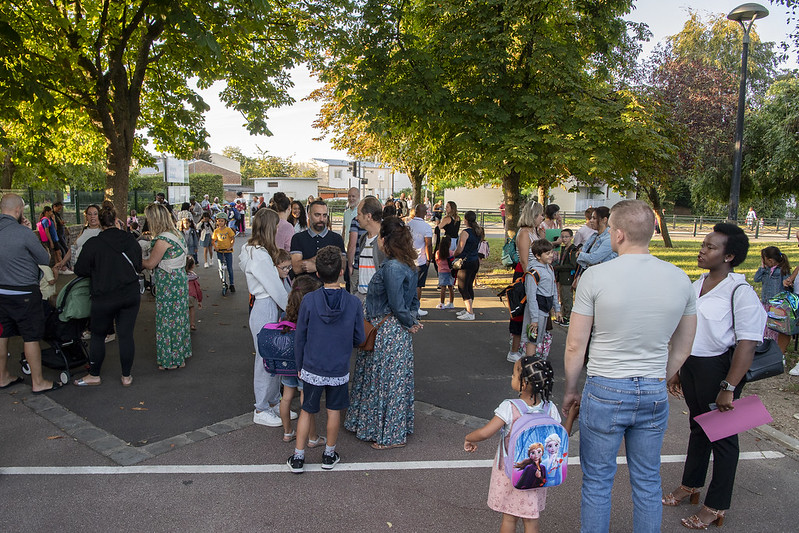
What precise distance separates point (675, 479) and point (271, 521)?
300 cm

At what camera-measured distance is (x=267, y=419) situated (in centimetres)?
497

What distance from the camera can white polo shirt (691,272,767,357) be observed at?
3.34 meters

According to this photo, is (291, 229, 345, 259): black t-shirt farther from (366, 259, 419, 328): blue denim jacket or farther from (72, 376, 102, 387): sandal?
(72, 376, 102, 387): sandal

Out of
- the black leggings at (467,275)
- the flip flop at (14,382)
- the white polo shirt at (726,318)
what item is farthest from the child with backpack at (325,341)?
the black leggings at (467,275)

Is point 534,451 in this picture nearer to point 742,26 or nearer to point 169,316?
point 169,316

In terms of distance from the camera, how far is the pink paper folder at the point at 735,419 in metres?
3.38

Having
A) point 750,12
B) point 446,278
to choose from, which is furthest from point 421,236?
point 750,12

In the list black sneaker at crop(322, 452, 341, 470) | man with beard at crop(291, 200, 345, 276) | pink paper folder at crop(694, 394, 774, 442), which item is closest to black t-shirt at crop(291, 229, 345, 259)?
man with beard at crop(291, 200, 345, 276)

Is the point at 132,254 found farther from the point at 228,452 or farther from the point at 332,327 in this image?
the point at 332,327

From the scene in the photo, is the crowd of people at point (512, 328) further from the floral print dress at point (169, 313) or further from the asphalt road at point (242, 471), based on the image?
the asphalt road at point (242, 471)

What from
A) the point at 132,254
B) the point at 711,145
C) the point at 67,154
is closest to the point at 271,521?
the point at 132,254

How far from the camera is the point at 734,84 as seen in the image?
23.0 meters

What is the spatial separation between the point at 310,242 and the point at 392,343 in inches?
85.5

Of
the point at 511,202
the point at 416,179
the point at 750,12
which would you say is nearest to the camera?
the point at 750,12
